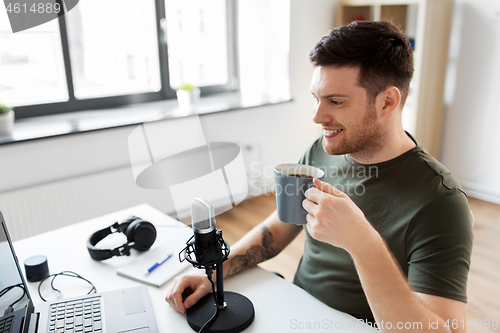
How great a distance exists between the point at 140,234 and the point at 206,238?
43 centimetres

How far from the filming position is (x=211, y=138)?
2.45 metres

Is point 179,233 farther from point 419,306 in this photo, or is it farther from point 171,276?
point 419,306

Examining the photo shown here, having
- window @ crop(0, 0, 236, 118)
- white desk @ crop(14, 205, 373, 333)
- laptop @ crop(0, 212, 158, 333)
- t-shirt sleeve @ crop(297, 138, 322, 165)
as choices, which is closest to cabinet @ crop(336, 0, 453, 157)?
window @ crop(0, 0, 236, 118)

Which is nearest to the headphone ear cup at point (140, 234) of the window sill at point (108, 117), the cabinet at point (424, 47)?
the window sill at point (108, 117)

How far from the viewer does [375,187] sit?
42.5 inches

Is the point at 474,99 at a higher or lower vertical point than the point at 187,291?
higher

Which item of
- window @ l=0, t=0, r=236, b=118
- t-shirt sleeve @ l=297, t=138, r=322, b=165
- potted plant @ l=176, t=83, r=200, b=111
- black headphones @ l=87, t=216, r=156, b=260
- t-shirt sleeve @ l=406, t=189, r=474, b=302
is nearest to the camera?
t-shirt sleeve @ l=406, t=189, r=474, b=302

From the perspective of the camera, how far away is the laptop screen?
81 cm

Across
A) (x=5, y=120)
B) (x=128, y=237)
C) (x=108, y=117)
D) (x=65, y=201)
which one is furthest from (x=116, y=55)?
(x=128, y=237)

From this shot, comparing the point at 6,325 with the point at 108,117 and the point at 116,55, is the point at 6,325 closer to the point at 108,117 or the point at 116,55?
the point at 108,117

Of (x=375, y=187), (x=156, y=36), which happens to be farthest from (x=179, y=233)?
(x=156, y=36)

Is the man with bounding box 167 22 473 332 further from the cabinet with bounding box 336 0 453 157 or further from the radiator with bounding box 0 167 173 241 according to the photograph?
the cabinet with bounding box 336 0 453 157

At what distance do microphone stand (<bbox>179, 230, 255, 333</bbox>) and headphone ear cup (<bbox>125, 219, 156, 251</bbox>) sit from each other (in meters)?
0.31

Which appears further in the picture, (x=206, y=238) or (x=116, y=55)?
(x=116, y=55)
